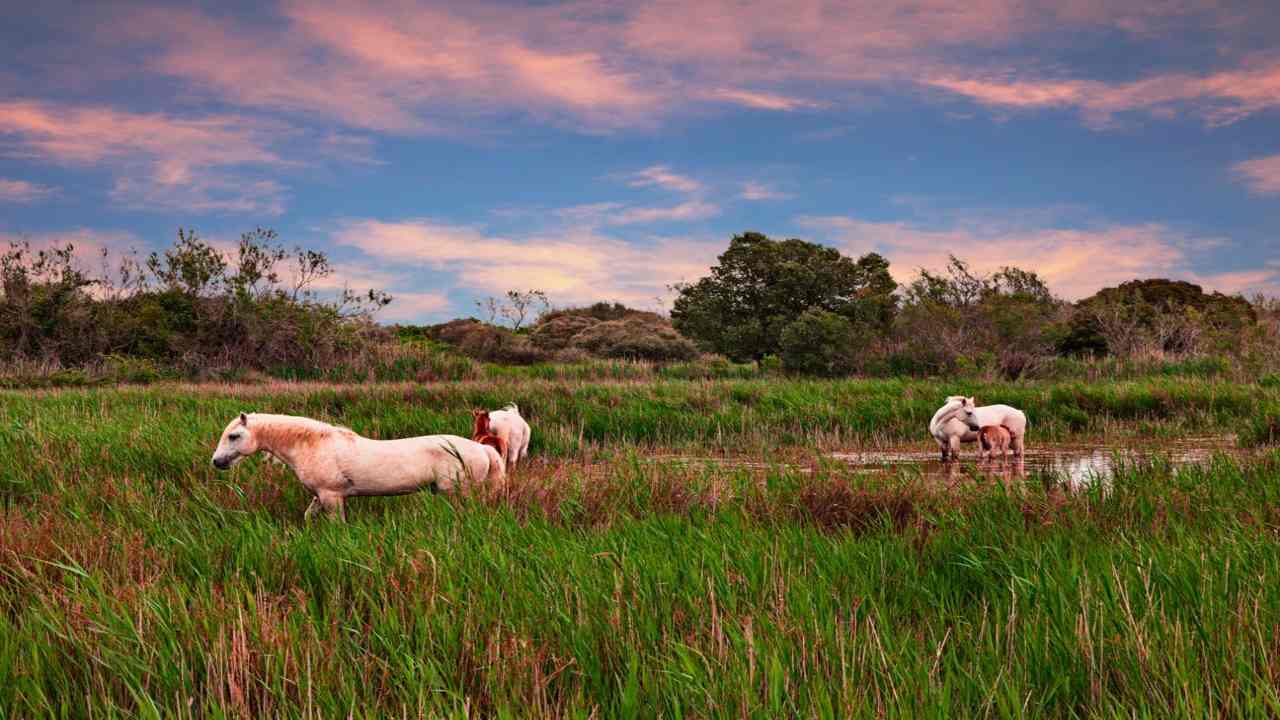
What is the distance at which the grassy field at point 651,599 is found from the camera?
283 centimetres

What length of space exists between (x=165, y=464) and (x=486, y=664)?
7.47 metres

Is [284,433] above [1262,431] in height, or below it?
above

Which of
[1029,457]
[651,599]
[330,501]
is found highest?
[651,599]

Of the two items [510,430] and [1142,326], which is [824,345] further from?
[510,430]

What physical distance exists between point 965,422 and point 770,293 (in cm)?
2903

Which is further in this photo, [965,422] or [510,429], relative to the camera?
[965,422]

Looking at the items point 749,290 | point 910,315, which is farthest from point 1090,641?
point 749,290

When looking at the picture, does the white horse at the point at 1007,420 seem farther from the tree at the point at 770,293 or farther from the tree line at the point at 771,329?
the tree at the point at 770,293

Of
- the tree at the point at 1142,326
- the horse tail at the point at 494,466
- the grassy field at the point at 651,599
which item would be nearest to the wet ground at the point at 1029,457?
the grassy field at the point at 651,599

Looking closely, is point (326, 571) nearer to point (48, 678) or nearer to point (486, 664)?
point (48, 678)

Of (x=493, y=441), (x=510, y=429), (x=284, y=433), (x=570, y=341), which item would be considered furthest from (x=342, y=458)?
(x=570, y=341)

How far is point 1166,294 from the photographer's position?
48.8 m

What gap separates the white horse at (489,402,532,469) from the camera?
10.6m

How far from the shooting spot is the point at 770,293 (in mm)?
40969
